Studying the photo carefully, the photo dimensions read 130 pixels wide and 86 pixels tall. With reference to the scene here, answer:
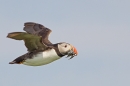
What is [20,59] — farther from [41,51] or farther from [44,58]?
[44,58]

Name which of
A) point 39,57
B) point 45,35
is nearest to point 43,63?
point 39,57

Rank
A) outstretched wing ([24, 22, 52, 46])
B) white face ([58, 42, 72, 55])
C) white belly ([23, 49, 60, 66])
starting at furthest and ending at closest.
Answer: outstretched wing ([24, 22, 52, 46]) → white face ([58, 42, 72, 55]) → white belly ([23, 49, 60, 66])

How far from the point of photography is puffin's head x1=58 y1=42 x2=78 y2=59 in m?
20.2

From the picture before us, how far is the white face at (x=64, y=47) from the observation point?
20.2 metres

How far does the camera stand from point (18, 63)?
20.3 metres

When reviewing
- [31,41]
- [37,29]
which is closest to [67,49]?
[31,41]

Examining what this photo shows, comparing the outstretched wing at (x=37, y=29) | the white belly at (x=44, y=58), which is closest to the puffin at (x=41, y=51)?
the white belly at (x=44, y=58)

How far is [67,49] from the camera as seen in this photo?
66.7 ft

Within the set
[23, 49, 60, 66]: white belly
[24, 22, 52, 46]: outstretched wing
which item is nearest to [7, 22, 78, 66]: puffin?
[23, 49, 60, 66]: white belly

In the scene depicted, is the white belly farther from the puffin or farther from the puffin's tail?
the puffin's tail

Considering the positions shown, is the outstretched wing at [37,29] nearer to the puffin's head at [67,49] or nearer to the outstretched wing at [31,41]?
the outstretched wing at [31,41]

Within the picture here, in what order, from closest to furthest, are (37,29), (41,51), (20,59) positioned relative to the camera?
1. (41,51)
2. (20,59)
3. (37,29)

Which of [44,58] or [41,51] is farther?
[41,51]

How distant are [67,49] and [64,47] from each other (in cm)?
13
